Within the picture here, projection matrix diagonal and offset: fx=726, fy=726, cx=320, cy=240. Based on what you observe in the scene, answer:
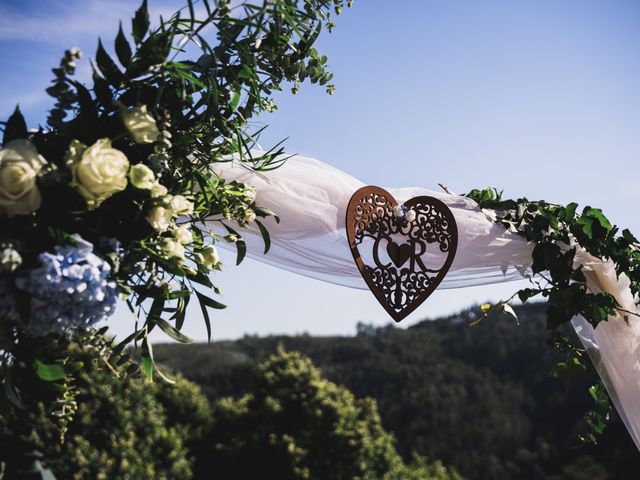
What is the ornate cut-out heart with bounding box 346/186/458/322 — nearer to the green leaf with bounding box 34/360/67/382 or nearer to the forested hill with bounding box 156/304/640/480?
the green leaf with bounding box 34/360/67/382

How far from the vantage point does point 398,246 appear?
2.47 meters

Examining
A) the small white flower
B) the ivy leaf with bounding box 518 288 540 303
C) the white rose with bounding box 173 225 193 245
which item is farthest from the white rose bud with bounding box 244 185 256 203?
the ivy leaf with bounding box 518 288 540 303

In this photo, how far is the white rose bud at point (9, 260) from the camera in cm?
148

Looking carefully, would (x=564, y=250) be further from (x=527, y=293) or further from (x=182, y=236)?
(x=182, y=236)

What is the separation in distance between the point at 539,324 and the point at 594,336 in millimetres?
16409

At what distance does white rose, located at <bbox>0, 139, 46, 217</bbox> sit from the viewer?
1.52 m

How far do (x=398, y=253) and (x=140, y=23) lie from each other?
1.17m

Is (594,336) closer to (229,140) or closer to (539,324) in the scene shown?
(229,140)

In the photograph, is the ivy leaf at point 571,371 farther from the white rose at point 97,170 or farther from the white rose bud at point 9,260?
the white rose bud at point 9,260

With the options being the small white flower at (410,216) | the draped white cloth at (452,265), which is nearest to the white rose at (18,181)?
the draped white cloth at (452,265)

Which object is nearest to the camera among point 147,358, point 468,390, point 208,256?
point 147,358

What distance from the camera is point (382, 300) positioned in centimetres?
246

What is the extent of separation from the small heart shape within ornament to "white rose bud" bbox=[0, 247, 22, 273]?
1293 mm

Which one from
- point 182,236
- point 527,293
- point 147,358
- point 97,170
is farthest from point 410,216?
point 97,170
